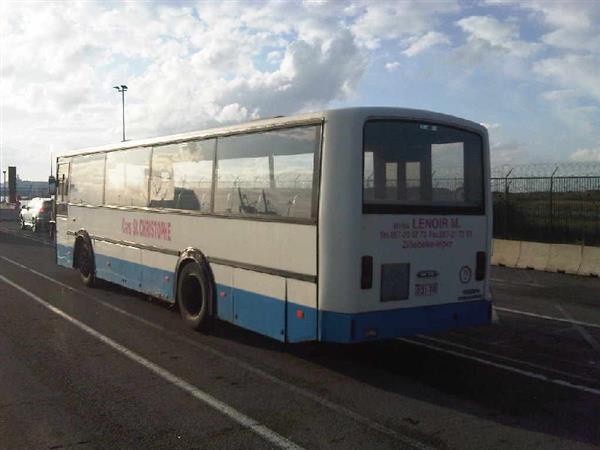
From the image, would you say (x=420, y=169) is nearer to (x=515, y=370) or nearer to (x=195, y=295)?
(x=515, y=370)

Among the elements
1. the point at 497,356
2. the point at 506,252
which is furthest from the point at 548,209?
the point at 497,356

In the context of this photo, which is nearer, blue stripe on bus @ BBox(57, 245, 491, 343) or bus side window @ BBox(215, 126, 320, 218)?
blue stripe on bus @ BBox(57, 245, 491, 343)

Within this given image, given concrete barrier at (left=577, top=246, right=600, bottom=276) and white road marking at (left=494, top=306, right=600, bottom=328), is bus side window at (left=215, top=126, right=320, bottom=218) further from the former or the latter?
concrete barrier at (left=577, top=246, right=600, bottom=276)

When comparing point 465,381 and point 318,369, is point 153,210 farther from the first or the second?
point 465,381

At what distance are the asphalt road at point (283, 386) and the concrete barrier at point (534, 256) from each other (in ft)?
24.5

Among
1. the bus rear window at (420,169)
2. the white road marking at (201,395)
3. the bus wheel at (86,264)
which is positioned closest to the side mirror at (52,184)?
the bus wheel at (86,264)

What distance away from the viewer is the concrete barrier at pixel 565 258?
1644 centimetres

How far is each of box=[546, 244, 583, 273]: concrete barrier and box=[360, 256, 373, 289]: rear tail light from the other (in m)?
11.9

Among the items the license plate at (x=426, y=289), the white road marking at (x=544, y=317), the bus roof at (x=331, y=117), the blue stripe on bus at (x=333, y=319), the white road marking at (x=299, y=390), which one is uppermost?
the bus roof at (x=331, y=117)

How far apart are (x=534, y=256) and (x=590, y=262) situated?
1.83 meters

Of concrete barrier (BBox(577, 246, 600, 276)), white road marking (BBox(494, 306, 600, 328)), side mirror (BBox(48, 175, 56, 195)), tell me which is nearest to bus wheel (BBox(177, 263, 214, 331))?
white road marking (BBox(494, 306, 600, 328))

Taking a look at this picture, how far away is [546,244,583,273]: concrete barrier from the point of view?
16438 mm

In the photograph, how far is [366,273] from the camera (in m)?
6.35

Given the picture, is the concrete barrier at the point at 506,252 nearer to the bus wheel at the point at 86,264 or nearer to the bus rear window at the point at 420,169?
the bus rear window at the point at 420,169
